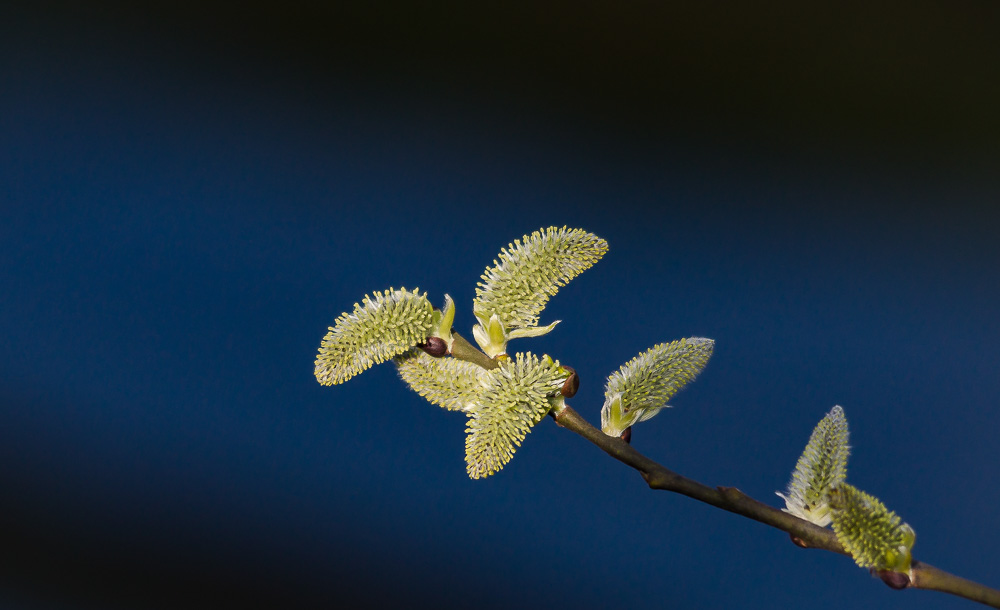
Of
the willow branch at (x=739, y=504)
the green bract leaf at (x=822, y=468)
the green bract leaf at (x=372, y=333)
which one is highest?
the green bract leaf at (x=822, y=468)

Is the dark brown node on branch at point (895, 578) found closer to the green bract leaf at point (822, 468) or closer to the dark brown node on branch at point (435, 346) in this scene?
the green bract leaf at point (822, 468)

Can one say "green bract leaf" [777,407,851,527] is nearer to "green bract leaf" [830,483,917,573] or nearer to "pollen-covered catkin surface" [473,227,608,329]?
"green bract leaf" [830,483,917,573]

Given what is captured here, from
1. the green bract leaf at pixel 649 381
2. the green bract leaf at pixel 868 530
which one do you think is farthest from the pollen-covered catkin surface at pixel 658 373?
the green bract leaf at pixel 868 530

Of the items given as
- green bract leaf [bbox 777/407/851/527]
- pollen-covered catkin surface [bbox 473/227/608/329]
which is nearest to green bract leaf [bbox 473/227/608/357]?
pollen-covered catkin surface [bbox 473/227/608/329]

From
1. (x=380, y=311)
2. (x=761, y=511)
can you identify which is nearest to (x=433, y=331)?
(x=380, y=311)

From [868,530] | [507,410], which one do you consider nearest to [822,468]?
[868,530]

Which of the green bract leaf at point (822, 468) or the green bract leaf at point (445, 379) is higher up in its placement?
the green bract leaf at point (822, 468)
